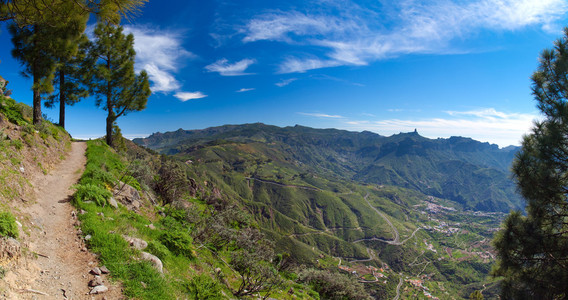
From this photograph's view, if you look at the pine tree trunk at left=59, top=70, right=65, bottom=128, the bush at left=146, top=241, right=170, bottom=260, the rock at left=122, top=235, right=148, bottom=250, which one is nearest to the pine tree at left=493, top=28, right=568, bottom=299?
the bush at left=146, top=241, right=170, bottom=260

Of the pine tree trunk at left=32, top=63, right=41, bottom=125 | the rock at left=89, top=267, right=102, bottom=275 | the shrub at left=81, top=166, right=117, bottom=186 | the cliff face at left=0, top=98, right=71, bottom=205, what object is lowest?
the rock at left=89, top=267, right=102, bottom=275

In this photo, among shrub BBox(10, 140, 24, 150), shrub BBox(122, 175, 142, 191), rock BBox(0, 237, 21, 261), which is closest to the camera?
rock BBox(0, 237, 21, 261)

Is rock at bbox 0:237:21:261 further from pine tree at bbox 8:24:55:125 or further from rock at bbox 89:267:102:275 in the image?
pine tree at bbox 8:24:55:125

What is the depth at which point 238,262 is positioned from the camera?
11.5 metres

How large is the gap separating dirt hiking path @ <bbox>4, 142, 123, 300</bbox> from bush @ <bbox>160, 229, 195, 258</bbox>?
277 cm

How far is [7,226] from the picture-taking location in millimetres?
5164

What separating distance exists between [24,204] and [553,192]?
70.3ft

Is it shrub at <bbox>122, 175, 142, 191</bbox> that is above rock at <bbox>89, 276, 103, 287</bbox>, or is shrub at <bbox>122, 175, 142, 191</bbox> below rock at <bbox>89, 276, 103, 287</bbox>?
above

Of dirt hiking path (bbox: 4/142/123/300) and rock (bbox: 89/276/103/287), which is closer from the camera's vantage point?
dirt hiking path (bbox: 4/142/123/300)

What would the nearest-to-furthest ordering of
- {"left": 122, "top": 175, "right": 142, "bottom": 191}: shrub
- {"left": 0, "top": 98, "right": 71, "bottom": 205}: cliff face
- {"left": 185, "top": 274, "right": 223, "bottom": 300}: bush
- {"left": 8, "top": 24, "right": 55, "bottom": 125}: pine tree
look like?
{"left": 185, "top": 274, "right": 223, "bottom": 300}: bush < {"left": 0, "top": 98, "right": 71, "bottom": 205}: cliff face < {"left": 122, "top": 175, "right": 142, "bottom": 191}: shrub < {"left": 8, "top": 24, "right": 55, "bottom": 125}: pine tree

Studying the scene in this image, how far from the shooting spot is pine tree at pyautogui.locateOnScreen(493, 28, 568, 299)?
10.4 meters

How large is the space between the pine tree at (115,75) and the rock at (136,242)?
64.7ft

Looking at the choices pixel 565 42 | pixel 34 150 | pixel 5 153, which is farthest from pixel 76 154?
pixel 565 42

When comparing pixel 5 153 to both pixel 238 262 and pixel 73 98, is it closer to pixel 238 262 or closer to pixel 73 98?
pixel 238 262
